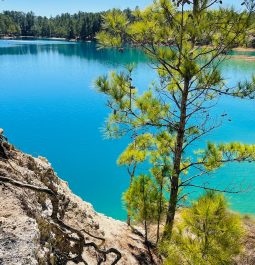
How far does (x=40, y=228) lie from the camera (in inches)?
122

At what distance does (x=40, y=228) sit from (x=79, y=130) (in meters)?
19.9

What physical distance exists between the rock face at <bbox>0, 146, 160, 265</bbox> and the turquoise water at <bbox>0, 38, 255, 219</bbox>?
222 centimetres

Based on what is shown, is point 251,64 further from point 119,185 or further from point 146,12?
point 146,12

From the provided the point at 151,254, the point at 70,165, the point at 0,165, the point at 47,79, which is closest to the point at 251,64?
the point at 47,79

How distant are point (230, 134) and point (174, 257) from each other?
1808 cm

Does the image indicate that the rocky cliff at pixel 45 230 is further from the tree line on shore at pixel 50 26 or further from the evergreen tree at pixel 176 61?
the tree line on shore at pixel 50 26

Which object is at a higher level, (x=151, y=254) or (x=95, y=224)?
(x=95, y=224)

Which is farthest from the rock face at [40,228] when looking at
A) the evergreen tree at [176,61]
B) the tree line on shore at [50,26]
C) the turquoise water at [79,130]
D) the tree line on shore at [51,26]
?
the tree line on shore at [51,26]

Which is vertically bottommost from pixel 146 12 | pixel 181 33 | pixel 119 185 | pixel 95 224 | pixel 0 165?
pixel 119 185

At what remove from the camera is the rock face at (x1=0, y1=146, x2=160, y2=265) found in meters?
2.33

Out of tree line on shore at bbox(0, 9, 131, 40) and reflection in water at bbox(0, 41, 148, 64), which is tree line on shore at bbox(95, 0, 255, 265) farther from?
tree line on shore at bbox(0, 9, 131, 40)

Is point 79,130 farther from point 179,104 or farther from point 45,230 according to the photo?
point 45,230

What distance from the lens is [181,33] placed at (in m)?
5.32

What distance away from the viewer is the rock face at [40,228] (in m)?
2.33
